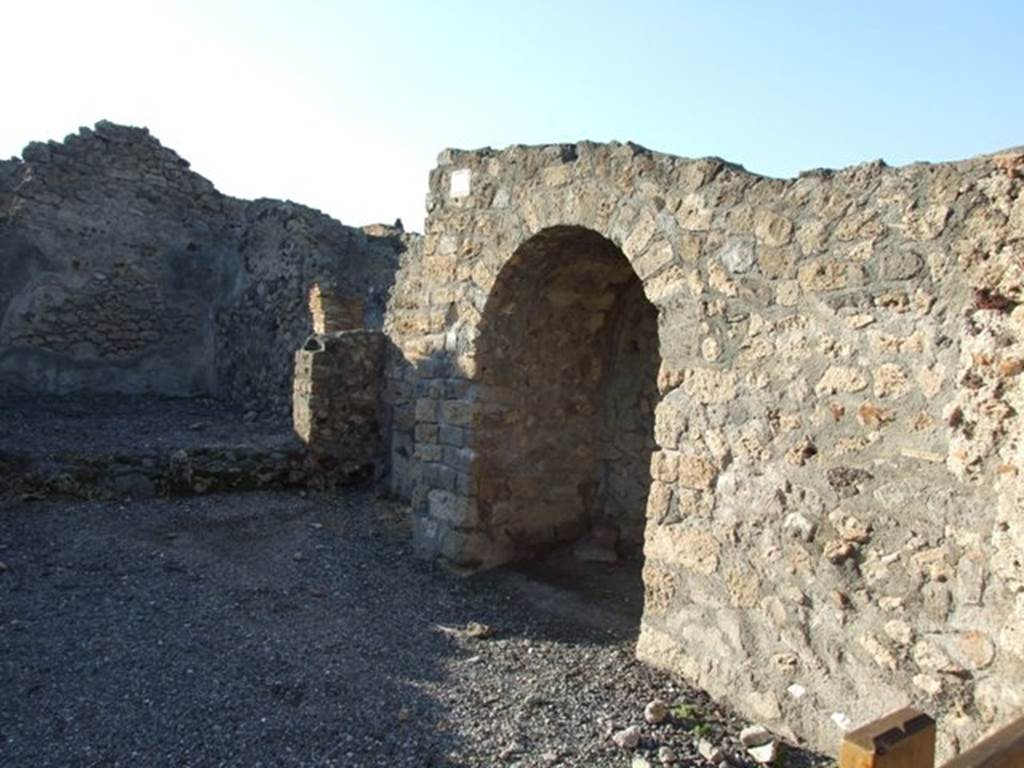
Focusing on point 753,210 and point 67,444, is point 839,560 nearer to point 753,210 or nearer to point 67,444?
point 753,210

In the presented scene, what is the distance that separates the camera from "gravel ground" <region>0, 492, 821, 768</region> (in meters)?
3.28

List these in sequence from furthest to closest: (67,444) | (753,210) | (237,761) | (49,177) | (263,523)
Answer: (49,177)
(67,444)
(263,523)
(753,210)
(237,761)

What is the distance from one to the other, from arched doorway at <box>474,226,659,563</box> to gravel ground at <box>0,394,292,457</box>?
3.47m

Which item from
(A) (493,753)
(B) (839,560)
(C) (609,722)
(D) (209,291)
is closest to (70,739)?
(A) (493,753)

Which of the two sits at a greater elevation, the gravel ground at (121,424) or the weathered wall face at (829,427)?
the weathered wall face at (829,427)

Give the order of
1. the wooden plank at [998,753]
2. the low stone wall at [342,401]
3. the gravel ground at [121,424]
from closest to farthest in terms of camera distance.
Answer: the wooden plank at [998,753] < the low stone wall at [342,401] < the gravel ground at [121,424]

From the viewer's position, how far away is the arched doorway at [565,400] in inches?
216

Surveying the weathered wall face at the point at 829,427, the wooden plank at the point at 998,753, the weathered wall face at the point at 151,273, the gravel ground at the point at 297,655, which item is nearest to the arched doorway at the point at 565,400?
the gravel ground at the point at 297,655

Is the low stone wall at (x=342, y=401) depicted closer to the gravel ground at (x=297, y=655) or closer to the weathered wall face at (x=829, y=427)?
the gravel ground at (x=297, y=655)

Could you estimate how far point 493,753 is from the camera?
10.7ft

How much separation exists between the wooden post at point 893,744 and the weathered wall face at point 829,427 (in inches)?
66.9

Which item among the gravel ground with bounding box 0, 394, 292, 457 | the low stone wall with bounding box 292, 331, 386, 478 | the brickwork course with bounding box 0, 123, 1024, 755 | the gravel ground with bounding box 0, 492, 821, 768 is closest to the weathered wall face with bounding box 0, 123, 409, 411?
the gravel ground with bounding box 0, 394, 292, 457

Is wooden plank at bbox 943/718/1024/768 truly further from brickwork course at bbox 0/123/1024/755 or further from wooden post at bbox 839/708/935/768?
brickwork course at bbox 0/123/1024/755

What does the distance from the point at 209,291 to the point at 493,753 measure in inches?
432
